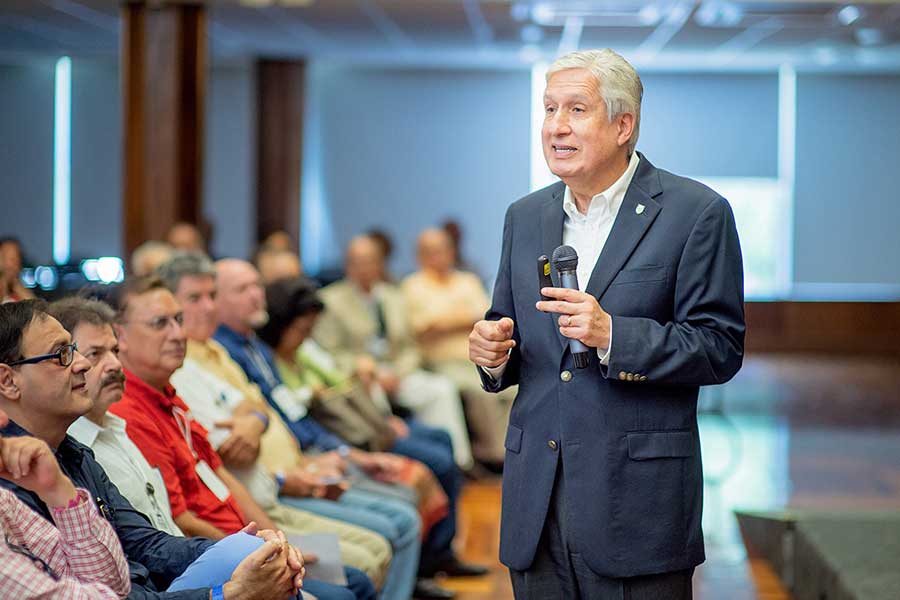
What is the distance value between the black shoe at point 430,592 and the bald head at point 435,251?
300 cm

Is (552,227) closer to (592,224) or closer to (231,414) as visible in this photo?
(592,224)

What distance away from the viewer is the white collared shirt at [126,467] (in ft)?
8.48

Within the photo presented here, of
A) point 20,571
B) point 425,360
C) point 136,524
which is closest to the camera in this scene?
point 20,571

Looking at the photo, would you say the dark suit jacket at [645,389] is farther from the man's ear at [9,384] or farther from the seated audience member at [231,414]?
A: the seated audience member at [231,414]

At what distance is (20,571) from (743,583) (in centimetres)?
354

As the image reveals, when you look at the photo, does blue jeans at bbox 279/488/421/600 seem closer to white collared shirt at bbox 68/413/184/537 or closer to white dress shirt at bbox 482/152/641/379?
white collared shirt at bbox 68/413/184/537

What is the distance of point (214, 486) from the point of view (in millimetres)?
3061

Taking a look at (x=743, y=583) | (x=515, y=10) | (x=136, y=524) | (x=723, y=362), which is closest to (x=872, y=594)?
(x=743, y=583)

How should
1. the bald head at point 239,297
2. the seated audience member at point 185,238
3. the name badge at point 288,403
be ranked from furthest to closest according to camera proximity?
the seated audience member at point 185,238 → the name badge at point 288,403 → the bald head at point 239,297

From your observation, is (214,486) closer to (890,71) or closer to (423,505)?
(423,505)

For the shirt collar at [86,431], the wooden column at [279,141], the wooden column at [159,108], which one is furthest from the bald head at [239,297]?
the wooden column at [279,141]

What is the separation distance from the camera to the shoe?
191 inches

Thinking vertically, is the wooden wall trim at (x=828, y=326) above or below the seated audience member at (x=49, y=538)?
below

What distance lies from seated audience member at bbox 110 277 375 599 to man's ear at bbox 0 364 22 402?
67 cm
